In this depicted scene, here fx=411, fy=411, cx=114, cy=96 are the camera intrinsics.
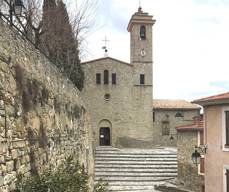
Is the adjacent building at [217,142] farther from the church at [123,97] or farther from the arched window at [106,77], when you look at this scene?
the arched window at [106,77]

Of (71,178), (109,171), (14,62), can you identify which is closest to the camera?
(71,178)

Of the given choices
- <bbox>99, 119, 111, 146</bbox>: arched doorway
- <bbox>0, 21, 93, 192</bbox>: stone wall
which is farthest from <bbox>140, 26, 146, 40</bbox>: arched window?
<bbox>0, 21, 93, 192</bbox>: stone wall

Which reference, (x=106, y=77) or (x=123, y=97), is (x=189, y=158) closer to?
(x=123, y=97)

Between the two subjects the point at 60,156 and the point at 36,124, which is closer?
the point at 36,124

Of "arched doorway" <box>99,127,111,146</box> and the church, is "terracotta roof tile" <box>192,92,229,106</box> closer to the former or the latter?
the church

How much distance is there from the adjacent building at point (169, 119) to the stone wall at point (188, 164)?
20377 mm

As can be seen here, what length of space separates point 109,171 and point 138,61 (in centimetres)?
1674

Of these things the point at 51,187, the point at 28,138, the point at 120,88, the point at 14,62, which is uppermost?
the point at 120,88

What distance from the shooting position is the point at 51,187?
19.4 feet

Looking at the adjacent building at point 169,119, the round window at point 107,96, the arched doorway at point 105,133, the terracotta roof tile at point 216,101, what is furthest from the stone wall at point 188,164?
the adjacent building at point 169,119

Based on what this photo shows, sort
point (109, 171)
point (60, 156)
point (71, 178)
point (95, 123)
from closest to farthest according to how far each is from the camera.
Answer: point (71, 178)
point (60, 156)
point (109, 171)
point (95, 123)

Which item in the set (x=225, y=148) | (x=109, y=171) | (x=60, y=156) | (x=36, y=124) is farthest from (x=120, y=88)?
(x=36, y=124)

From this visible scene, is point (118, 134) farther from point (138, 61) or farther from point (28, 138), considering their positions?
point (28, 138)

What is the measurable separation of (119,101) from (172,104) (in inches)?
345
